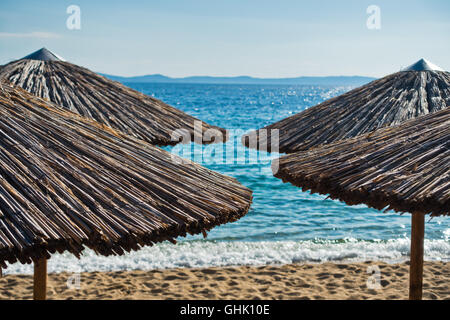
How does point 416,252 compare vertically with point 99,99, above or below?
below

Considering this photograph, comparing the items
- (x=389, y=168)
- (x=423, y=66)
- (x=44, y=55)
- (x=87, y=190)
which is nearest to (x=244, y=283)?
(x=423, y=66)

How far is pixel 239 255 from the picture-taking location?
8.62m

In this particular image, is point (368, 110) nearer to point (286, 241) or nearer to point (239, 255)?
point (239, 255)

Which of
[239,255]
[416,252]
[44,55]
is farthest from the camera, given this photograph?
[239,255]

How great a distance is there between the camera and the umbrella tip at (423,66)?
5.11m

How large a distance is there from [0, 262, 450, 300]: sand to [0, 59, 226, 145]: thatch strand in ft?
8.60

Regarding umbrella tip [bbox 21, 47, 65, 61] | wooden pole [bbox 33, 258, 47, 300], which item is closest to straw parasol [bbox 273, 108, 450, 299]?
wooden pole [bbox 33, 258, 47, 300]

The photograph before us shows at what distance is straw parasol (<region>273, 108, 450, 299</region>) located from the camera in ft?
8.54

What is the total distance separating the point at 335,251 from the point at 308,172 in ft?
19.9

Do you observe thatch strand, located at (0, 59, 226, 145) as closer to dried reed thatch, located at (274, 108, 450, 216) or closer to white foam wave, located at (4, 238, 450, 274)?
dried reed thatch, located at (274, 108, 450, 216)

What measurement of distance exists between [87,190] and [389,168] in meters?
1.66

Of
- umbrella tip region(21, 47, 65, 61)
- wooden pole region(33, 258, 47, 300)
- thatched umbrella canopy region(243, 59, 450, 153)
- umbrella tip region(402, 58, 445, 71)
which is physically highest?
umbrella tip region(21, 47, 65, 61)

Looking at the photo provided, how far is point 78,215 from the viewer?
226 cm
